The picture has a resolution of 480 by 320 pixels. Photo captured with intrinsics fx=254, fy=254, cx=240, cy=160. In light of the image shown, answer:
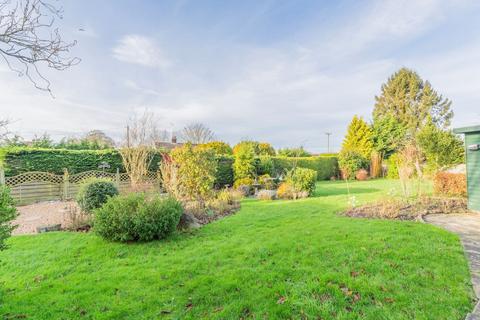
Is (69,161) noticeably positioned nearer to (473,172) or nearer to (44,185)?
(44,185)

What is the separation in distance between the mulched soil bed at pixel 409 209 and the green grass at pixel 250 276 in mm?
928

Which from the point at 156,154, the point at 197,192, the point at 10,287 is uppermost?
the point at 156,154

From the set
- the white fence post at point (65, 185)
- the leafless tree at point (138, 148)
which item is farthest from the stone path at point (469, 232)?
the white fence post at point (65, 185)

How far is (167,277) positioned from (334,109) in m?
16.2

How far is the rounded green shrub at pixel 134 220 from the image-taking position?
472 cm

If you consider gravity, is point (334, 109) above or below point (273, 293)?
above

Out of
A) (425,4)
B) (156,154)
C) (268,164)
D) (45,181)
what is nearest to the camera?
(425,4)

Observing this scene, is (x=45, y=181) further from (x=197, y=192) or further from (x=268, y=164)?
(x=268, y=164)

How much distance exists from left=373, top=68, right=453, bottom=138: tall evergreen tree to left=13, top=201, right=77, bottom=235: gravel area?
31300 millimetres

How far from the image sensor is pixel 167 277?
3340 millimetres

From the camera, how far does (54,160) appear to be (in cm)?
1100

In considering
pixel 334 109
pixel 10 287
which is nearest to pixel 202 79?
pixel 334 109

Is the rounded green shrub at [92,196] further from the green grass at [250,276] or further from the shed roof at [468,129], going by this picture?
the shed roof at [468,129]

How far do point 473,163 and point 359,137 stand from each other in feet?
53.9
